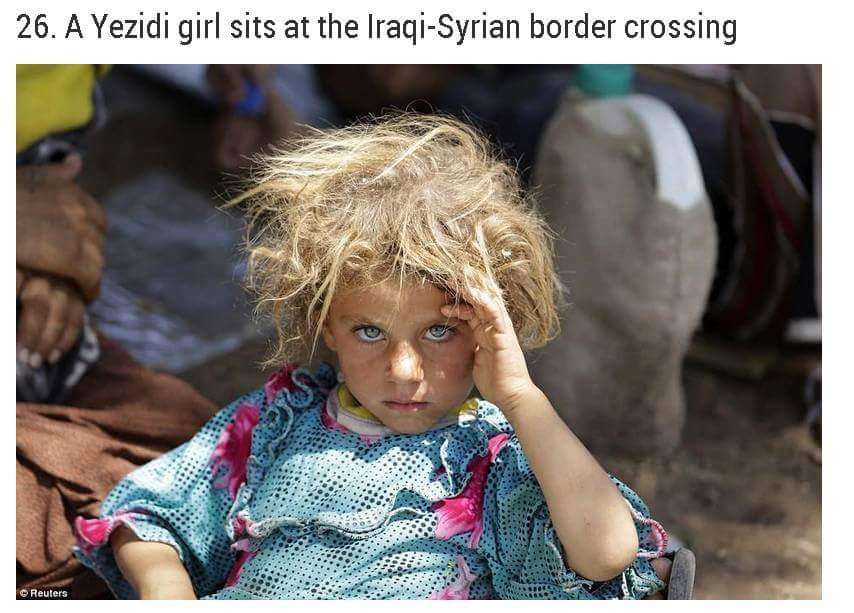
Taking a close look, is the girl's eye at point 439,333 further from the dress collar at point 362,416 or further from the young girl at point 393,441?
the dress collar at point 362,416

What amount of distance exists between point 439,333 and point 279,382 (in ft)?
1.31

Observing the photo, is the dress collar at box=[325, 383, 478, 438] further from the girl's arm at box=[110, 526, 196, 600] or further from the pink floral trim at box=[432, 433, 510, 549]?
the girl's arm at box=[110, 526, 196, 600]

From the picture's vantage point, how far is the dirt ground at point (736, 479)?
3.02 meters

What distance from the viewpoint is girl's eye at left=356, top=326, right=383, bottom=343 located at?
1976 millimetres

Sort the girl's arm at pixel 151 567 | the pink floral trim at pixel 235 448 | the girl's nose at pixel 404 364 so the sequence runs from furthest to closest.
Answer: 1. the pink floral trim at pixel 235 448
2. the girl's arm at pixel 151 567
3. the girl's nose at pixel 404 364

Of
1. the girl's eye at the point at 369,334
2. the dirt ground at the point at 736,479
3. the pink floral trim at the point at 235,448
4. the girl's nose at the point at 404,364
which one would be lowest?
the dirt ground at the point at 736,479

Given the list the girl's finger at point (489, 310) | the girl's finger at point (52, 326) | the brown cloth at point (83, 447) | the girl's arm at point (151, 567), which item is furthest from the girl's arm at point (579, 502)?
the girl's finger at point (52, 326)

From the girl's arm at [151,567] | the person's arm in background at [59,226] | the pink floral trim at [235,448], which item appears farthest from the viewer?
the person's arm in background at [59,226]

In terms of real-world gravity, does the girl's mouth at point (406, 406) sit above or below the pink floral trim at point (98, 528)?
above


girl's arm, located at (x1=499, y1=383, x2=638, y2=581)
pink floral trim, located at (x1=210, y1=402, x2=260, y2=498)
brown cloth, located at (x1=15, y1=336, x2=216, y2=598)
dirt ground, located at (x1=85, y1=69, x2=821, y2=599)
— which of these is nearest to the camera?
girl's arm, located at (x1=499, y1=383, x2=638, y2=581)

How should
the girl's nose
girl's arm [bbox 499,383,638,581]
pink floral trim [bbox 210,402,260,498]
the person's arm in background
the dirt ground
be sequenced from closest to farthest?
girl's arm [bbox 499,383,638,581]
the girl's nose
pink floral trim [bbox 210,402,260,498]
the person's arm in background
the dirt ground

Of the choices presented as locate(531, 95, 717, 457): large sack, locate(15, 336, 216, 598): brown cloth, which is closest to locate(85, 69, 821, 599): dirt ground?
locate(531, 95, 717, 457): large sack

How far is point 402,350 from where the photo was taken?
194 cm

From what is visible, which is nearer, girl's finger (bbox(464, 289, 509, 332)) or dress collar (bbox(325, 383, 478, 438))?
girl's finger (bbox(464, 289, 509, 332))
